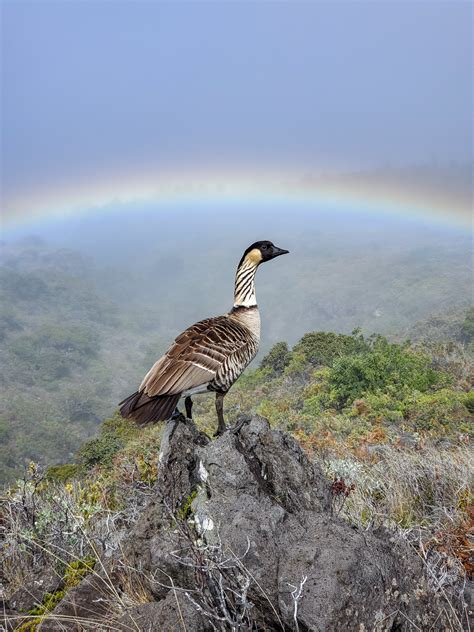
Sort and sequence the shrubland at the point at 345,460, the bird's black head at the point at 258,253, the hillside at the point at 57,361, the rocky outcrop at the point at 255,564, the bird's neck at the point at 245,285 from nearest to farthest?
the rocky outcrop at the point at 255,564 < the shrubland at the point at 345,460 < the bird's neck at the point at 245,285 < the bird's black head at the point at 258,253 < the hillside at the point at 57,361

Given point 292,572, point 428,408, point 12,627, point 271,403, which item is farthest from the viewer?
point 271,403

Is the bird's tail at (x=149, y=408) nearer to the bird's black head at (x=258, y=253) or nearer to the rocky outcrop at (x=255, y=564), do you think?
the rocky outcrop at (x=255, y=564)

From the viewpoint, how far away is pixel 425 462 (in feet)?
19.8

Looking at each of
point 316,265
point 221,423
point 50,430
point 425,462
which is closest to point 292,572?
point 221,423

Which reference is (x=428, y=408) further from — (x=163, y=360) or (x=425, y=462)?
(x=163, y=360)

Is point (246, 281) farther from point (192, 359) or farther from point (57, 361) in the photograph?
point (57, 361)

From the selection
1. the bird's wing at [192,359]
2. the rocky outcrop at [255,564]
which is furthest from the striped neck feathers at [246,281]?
the rocky outcrop at [255,564]

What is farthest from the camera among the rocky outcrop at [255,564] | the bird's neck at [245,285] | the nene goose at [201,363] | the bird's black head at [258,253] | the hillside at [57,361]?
the hillside at [57,361]

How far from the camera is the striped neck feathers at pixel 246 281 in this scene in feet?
18.6

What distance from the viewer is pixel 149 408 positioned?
4.41 m

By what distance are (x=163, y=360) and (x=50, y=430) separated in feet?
160

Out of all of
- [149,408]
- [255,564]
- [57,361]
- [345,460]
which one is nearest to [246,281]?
[149,408]

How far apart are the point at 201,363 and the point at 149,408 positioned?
69cm

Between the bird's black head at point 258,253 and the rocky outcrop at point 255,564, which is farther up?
the bird's black head at point 258,253
